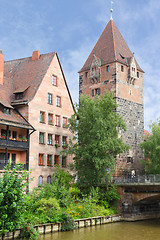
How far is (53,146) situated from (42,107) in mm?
4779

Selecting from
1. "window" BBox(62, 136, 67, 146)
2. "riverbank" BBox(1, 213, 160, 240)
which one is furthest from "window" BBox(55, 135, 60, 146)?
"riverbank" BBox(1, 213, 160, 240)

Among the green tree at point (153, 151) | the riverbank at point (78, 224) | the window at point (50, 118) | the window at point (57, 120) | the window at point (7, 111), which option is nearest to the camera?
the riverbank at point (78, 224)

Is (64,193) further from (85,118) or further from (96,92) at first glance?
(96,92)

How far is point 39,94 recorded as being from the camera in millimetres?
41000

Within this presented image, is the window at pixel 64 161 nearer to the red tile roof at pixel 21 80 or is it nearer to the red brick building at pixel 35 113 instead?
the red brick building at pixel 35 113

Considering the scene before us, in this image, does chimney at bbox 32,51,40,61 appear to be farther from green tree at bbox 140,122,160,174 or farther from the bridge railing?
the bridge railing

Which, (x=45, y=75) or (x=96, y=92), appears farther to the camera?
(x=96, y=92)

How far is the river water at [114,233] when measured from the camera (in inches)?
1121

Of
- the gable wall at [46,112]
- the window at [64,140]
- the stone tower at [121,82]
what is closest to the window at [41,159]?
the gable wall at [46,112]

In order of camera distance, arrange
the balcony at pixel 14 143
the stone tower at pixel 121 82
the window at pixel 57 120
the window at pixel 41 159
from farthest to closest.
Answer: the stone tower at pixel 121 82, the window at pixel 57 120, the window at pixel 41 159, the balcony at pixel 14 143

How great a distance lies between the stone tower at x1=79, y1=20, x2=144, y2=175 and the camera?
1970 inches

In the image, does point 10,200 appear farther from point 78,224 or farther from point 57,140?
point 57,140

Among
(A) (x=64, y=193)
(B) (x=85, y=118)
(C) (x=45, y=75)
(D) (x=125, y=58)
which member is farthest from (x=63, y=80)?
(A) (x=64, y=193)

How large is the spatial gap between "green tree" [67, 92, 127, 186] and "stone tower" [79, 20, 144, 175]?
8.42m
